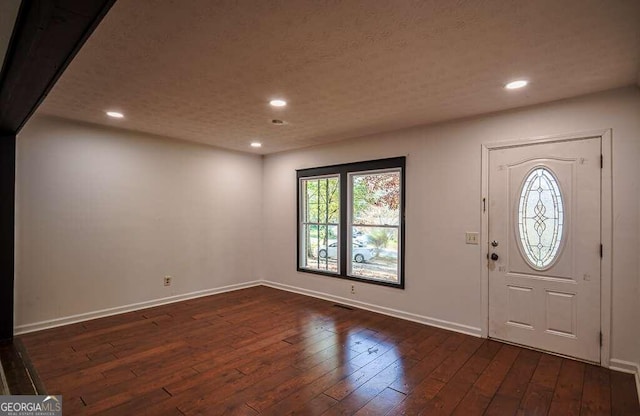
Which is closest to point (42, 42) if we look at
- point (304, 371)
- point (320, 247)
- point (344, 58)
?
point (344, 58)

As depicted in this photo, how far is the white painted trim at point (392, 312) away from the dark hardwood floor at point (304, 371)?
134 millimetres

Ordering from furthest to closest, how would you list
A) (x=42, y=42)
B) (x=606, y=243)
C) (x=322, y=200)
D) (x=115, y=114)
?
1. (x=322, y=200)
2. (x=115, y=114)
3. (x=606, y=243)
4. (x=42, y=42)

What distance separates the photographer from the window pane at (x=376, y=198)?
178 inches

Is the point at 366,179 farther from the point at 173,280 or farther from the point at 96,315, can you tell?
the point at 96,315

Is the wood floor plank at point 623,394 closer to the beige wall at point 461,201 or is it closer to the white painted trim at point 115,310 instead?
the beige wall at point 461,201

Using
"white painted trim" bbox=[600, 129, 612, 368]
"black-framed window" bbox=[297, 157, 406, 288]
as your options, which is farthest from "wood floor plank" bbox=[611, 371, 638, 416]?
"black-framed window" bbox=[297, 157, 406, 288]

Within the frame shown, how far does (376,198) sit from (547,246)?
213cm

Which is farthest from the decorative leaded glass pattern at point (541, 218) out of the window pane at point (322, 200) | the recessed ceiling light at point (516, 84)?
the window pane at point (322, 200)

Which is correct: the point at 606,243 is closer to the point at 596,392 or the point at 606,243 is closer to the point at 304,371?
the point at 596,392

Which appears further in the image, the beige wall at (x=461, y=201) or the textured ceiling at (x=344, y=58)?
the beige wall at (x=461, y=201)

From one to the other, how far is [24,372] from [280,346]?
2.17 metres

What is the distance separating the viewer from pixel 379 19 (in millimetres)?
1854

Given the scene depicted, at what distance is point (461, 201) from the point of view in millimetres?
3828

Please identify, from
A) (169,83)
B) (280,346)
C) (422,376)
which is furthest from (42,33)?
(422,376)
